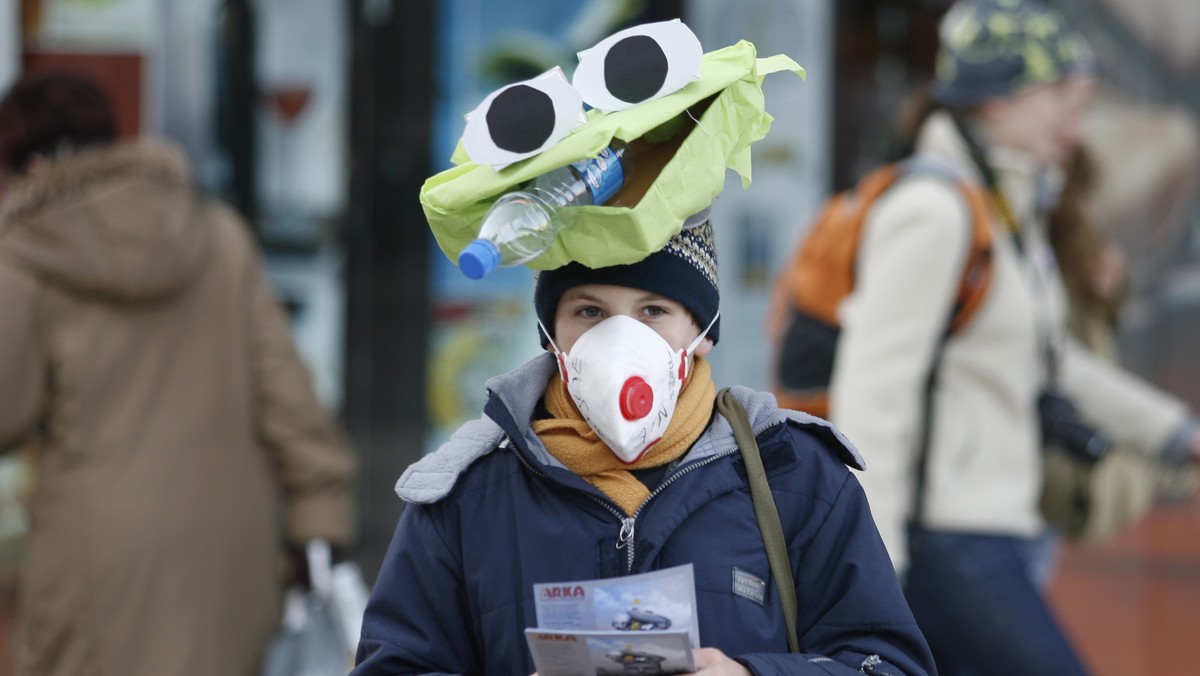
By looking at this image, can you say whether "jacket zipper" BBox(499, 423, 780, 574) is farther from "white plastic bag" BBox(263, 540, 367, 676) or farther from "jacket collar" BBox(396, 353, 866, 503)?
"white plastic bag" BBox(263, 540, 367, 676)

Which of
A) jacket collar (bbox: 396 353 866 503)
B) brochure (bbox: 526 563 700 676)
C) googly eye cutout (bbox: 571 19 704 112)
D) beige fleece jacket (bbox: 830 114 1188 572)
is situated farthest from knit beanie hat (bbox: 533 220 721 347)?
beige fleece jacket (bbox: 830 114 1188 572)

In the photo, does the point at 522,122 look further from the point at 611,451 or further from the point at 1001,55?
the point at 1001,55

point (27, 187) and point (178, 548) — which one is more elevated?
point (27, 187)

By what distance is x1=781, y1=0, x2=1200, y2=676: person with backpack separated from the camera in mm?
3701

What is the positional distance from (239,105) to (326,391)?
1223mm

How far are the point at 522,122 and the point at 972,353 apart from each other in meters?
2.01

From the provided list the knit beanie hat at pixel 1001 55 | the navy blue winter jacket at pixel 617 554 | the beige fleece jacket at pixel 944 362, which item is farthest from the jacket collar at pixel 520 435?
the knit beanie hat at pixel 1001 55

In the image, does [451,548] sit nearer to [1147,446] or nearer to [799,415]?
[799,415]

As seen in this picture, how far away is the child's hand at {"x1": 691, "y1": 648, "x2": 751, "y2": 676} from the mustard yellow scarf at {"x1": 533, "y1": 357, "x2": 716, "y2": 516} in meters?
0.23

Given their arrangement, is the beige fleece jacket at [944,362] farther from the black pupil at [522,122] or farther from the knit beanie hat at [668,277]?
Result: the black pupil at [522,122]

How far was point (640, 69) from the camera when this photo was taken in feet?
7.20

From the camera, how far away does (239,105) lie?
21.6 feet

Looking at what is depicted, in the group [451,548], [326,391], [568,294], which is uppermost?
[568,294]

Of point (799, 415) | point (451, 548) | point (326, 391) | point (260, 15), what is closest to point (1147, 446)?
point (799, 415)
